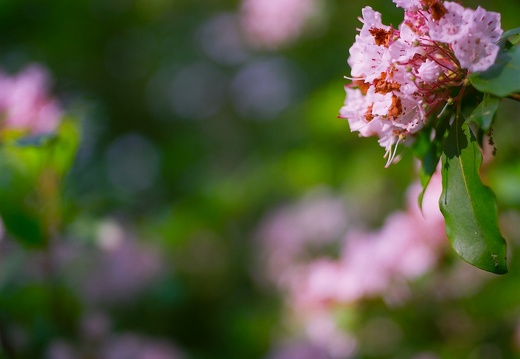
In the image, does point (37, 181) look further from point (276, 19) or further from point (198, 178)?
point (198, 178)

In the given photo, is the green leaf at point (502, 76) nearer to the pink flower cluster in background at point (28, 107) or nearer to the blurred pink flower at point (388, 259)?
the blurred pink flower at point (388, 259)

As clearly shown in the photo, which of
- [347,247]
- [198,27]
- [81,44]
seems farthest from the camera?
[198,27]

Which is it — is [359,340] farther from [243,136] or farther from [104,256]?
[243,136]

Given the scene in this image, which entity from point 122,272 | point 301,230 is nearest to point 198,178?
point 301,230

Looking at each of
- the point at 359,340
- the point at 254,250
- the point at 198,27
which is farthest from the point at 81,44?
the point at 359,340

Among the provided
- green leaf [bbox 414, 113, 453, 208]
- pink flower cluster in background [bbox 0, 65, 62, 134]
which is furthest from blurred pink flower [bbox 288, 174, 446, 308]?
pink flower cluster in background [bbox 0, 65, 62, 134]
